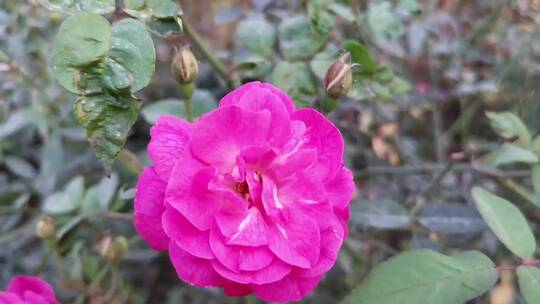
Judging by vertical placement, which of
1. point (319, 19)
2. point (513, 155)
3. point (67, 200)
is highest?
point (319, 19)

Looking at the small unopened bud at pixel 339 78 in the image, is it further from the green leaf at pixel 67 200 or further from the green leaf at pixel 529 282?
the green leaf at pixel 67 200

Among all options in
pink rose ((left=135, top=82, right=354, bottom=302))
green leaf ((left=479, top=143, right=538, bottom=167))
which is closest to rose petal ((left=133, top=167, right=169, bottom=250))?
pink rose ((left=135, top=82, right=354, bottom=302))

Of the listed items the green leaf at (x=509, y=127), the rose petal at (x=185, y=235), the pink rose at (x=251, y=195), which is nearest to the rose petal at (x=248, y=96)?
the pink rose at (x=251, y=195)

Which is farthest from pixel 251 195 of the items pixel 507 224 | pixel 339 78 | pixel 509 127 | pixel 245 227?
pixel 509 127

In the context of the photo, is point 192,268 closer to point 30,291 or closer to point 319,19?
point 30,291

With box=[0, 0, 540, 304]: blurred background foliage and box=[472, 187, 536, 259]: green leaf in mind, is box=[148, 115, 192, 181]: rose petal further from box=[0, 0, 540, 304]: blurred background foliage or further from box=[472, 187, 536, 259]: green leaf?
box=[472, 187, 536, 259]: green leaf

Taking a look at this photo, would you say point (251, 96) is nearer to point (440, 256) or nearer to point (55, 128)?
point (440, 256)
